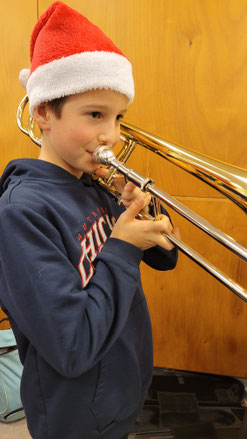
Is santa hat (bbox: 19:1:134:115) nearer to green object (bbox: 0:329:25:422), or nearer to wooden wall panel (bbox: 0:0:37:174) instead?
wooden wall panel (bbox: 0:0:37:174)

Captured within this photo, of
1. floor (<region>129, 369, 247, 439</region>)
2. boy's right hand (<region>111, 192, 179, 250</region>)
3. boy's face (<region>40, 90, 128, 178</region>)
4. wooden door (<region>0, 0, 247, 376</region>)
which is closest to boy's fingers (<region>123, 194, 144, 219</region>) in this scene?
boy's right hand (<region>111, 192, 179, 250</region>)

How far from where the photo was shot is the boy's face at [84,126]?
1.53 ft

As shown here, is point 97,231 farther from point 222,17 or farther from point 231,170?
point 222,17

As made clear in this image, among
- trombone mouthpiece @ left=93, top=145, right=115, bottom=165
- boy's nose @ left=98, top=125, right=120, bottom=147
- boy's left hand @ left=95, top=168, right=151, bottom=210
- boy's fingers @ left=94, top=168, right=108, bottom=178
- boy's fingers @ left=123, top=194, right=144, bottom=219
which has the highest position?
boy's nose @ left=98, top=125, right=120, bottom=147

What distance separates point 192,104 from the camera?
3.61ft

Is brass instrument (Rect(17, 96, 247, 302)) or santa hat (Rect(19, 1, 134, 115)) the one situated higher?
santa hat (Rect(19, 1, 134, 115))

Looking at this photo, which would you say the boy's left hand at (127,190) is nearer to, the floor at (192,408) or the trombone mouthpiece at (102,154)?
the trombone mouthpiece at (102,154)

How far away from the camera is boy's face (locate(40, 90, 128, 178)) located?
1.53 ft

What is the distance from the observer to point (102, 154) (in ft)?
1.63

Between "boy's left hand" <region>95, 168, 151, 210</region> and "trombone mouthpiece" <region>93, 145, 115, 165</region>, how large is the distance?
2.4 inches

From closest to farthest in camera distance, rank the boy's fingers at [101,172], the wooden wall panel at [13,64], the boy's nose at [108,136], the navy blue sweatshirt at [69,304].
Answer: the navy blue sweatshirt at [69,304]
the boy's nose at [108,136]
the boy's fingers at [101,172]
the wooden wall panel at [13,64]

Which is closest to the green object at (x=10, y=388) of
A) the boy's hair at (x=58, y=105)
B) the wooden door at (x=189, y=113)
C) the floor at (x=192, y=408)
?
the floor at (x=192, y=408)

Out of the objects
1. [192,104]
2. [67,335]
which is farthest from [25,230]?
[192,104]

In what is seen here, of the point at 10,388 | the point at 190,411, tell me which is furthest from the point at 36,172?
the point at 190,411
